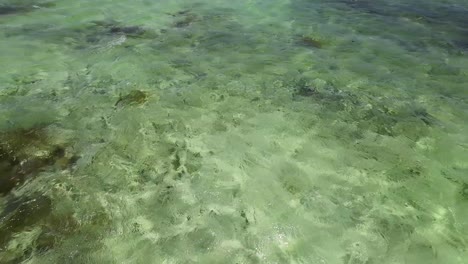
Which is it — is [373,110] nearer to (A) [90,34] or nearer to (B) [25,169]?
(B) [25,169]

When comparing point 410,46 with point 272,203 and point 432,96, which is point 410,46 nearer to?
point 432,96

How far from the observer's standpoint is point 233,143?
5109 mm

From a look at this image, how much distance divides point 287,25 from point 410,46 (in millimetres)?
2839

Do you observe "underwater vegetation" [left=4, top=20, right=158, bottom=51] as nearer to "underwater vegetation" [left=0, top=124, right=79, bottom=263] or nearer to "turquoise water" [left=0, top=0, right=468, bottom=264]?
"turquoise water" [left=0, top=0, right=468, bottom=264]

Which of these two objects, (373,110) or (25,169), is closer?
(25,169)

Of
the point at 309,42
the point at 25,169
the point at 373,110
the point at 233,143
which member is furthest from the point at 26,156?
the point at 309,42

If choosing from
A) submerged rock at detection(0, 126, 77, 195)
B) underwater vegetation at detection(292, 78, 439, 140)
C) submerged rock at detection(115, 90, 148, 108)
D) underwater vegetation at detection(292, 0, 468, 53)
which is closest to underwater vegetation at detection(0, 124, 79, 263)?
submerged rock at detection(0, 126, 77, 195)

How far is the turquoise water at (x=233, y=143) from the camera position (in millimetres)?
3734

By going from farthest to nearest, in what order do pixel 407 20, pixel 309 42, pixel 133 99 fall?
pixel 407 20
pixel 309 42
pixel 133 99

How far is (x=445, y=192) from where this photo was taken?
14.0 ft

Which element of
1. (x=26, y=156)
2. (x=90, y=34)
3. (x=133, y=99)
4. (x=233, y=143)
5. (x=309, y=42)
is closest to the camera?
(x=26, y=156)

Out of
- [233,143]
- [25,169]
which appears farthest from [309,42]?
[25,169]

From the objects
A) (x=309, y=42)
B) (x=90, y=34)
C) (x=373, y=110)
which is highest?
(x=90, y=34)

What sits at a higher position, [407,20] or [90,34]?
[90,34]
